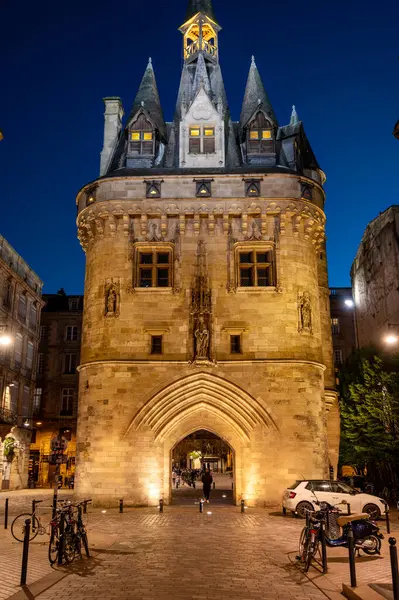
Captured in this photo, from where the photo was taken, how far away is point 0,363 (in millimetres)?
32625

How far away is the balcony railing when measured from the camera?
103ft

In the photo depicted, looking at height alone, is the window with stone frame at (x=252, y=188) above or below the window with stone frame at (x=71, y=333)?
above

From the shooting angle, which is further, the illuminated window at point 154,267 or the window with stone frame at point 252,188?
the window with stone frame at point 252,188

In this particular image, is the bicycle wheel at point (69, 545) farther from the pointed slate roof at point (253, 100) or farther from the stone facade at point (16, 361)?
the stone facade at point (16, 361)

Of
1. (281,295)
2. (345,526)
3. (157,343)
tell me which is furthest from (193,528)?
(281,295)

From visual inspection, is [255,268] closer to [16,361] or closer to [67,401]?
[16,361]

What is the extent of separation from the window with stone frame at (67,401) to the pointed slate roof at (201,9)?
26.9m

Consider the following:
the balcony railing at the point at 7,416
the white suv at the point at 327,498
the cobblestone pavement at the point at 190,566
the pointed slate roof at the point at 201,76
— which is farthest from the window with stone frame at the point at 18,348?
the white suv at the point at 327,498

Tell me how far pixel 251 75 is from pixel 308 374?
46.2 ft

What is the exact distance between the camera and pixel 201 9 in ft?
97.6

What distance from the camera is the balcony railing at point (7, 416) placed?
31.5 metres

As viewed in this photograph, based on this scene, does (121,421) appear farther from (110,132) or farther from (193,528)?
(110,132)

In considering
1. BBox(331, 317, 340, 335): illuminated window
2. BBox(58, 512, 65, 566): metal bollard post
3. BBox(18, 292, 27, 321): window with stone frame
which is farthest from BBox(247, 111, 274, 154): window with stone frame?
BBox(331, 317, 340, 335): illuminated window

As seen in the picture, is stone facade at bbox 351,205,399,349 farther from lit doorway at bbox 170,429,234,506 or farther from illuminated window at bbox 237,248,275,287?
lit doorway at bbox 170,429,234,506
